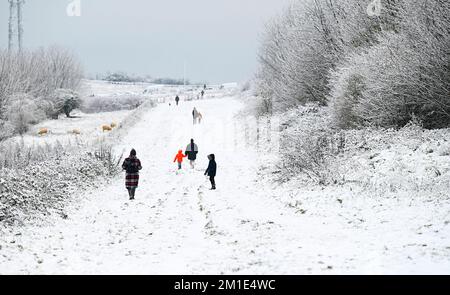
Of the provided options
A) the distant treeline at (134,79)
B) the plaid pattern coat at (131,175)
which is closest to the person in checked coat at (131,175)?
the plaid pattern coat at (131,175)

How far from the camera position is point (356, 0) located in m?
18.5

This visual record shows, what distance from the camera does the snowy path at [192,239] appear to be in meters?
6.62

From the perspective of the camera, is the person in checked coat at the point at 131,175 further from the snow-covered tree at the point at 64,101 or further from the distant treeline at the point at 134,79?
the distant treeline at the point at 134,79

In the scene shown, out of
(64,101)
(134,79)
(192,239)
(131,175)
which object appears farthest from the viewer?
(134,79)

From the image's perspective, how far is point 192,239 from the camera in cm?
848

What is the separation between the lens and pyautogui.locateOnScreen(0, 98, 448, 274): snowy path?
21.7ft

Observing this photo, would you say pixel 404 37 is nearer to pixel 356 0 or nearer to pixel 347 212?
pixel 356 0

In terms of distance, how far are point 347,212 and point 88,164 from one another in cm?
1073

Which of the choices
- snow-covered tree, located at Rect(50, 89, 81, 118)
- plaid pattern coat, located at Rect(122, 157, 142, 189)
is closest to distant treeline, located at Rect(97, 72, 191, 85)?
snow-covered tree, located at Rect(50, 89, 81, 118)

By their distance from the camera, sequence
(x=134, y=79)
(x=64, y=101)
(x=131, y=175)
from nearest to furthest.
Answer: (x=131, y=175)
(x=64, y=101)
(x=134, y=79)

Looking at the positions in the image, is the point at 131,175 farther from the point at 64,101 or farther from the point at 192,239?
the point at 64,101

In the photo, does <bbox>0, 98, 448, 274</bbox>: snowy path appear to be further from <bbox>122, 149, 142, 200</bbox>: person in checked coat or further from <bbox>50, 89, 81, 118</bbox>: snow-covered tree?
<bbox>50, 89, 81, 118</bbox>: snow-covered tree

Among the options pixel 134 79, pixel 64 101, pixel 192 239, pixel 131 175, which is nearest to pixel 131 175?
pixel 131 175
